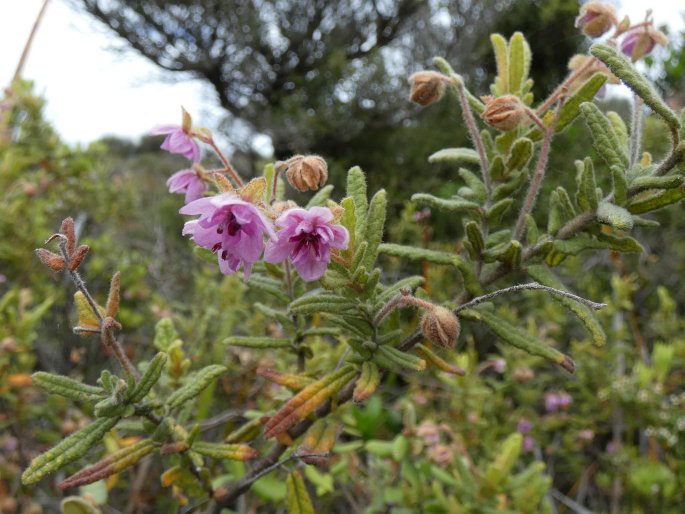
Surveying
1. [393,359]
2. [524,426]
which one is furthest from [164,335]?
[524,426]

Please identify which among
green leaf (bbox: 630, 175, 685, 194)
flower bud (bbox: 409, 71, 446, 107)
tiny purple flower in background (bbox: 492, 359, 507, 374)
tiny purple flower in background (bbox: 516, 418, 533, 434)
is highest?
flower bud (bbox: 409, 71, 446, 107)

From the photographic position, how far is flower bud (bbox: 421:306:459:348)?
847 millimetres

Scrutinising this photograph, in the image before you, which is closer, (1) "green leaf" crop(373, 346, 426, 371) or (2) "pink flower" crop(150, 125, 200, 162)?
(1) "green leaf" crop(373, 346, 426, 371)

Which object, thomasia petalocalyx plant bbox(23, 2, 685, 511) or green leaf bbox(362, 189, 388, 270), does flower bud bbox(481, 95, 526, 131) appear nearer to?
thomasia petalocalyx plant bbox(23, 2, 685, 511)

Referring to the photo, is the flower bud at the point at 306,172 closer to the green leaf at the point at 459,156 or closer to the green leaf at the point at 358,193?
the green leaf at the point at 358,193

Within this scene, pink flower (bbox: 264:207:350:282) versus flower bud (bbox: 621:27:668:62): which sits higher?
flower bud (bbox: 621:27:668:62)

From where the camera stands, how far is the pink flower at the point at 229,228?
0.80 meters

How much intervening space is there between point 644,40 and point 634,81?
446mm

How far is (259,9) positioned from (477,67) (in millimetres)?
3781

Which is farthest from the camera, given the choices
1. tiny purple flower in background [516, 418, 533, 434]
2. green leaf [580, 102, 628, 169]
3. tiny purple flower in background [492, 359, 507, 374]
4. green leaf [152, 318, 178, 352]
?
tiny purple flower in background [516, 418, 533, 434]

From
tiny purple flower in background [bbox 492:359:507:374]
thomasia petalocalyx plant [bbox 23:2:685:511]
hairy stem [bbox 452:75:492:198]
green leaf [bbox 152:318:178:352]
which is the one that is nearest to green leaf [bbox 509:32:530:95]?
thomasia petalocalyx plant [bbox 23:2:685:511]

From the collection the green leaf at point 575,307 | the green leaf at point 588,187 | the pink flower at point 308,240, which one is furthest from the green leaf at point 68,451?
the green leaf at point 588,187

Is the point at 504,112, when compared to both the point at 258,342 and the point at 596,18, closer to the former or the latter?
the point at 596,18

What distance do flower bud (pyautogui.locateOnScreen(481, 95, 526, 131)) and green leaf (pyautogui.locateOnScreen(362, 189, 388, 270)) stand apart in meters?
0.22
